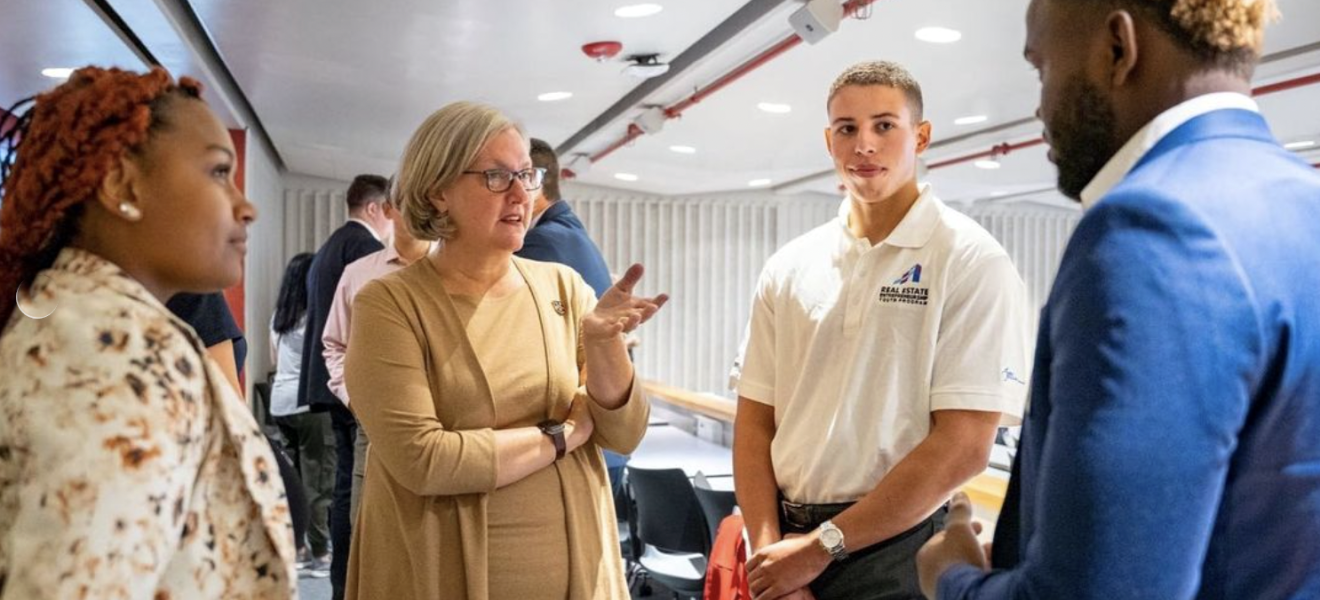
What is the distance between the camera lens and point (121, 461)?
3.59 feet

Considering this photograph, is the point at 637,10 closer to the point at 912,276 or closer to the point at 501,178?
the point at 501,178

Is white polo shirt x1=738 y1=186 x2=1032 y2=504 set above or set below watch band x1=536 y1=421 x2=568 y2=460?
above

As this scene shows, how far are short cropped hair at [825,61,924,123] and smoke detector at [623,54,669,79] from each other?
12.1ft

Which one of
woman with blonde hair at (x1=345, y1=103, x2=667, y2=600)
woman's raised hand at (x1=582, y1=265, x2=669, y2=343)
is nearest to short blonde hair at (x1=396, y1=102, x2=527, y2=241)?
woman with blonde hair at (x1=345, y1=103, x2=667, y2=600)

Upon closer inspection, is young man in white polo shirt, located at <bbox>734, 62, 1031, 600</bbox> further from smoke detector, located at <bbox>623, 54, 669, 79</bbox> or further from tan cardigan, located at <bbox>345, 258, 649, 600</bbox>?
smoke detector, located at <bbox>623, 54, 669, 79</bbox>

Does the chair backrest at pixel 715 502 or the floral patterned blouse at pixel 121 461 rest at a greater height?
the floral patterned blouse at pixel 121 461


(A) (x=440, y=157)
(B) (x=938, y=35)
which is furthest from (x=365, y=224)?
(A) (x=440, y=157)

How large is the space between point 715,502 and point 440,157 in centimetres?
242

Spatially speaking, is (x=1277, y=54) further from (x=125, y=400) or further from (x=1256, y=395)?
(x=125, y=400)

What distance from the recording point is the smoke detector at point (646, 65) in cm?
592

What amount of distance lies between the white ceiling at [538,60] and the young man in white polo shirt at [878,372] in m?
2.64

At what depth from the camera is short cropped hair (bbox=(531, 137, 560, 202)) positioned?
3248mm

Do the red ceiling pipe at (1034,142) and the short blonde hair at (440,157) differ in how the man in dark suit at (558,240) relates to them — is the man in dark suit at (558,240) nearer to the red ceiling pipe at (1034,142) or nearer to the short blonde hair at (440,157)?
the short blonde hair at (440,157)

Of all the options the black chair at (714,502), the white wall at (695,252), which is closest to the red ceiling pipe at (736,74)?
the black chair at (714,502)
